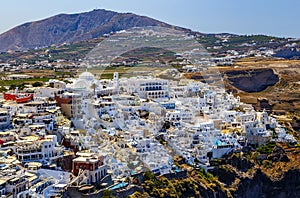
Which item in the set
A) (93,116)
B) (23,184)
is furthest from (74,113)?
(23,184)

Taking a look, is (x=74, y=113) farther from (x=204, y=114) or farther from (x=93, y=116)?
(x=204, y=114)

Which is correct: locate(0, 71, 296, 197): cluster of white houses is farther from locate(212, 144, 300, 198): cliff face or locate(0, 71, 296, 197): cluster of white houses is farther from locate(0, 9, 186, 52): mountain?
locate(0, 9, 186, 52): mountain

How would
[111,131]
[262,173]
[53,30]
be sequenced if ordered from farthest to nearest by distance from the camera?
1. [53,30]
2. [262,173]
3. [111,131]

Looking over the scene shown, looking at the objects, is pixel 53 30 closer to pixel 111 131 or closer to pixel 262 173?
pixel 111 131

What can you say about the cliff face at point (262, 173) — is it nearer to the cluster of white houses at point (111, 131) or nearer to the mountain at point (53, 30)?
the cluster of white houses at point (111, 131)

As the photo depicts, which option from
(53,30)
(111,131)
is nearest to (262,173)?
(111,131)

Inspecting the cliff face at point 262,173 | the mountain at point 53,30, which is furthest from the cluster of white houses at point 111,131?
the mountain at point 53,30

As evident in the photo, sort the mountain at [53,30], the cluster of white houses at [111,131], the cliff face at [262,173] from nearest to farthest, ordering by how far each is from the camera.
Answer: the cluster of white houses at [111,131], the cliff face at [262,173], the mountain at [53,30]

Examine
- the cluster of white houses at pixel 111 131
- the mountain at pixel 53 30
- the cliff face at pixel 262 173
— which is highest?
the mountain at pixel 53 30

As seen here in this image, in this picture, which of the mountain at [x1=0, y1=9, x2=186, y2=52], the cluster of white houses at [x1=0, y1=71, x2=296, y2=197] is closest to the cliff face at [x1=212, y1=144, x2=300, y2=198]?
the cluster of white houses at [x1=0, y1=71, x2=296, y2=197]
